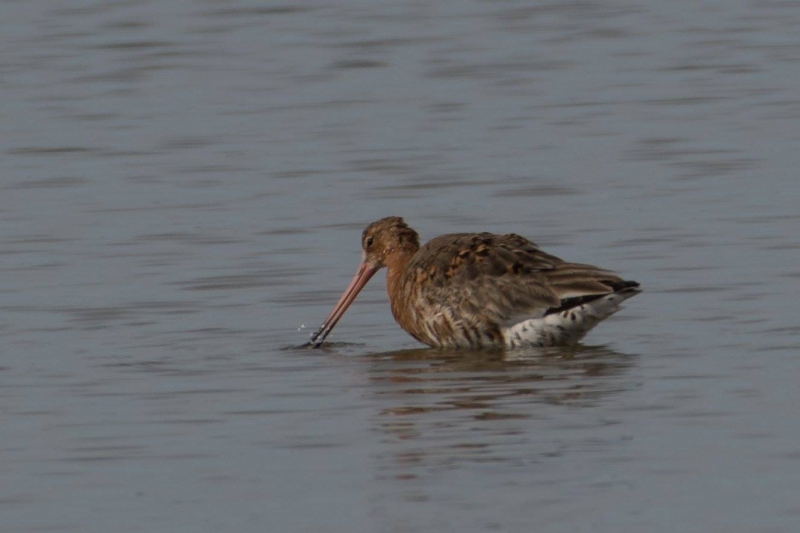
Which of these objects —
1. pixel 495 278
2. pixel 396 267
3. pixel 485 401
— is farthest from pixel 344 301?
pixel 485 401

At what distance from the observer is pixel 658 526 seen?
7648mm

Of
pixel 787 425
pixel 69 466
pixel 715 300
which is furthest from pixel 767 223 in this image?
pixel 69 466

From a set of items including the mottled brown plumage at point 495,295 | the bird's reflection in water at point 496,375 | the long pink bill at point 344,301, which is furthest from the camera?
the long pink bill at point 344,301

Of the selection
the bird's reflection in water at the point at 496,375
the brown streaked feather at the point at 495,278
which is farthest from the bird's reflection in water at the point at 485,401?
the brown streaked feather at the point at 495,278

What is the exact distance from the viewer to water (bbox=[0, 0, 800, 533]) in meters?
8.52

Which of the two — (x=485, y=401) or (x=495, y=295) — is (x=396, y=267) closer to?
(x=495, y=295)

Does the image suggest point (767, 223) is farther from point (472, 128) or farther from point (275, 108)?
point (275, 108)

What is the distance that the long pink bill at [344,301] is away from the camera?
12.7 m

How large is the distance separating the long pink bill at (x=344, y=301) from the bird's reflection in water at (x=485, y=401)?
1.60 feet

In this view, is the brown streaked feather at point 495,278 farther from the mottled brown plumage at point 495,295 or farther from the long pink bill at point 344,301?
the long pink bill at point 344,301

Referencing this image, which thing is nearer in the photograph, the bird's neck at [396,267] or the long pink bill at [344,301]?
the long pink bill at [344,301]

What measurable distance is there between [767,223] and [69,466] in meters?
7.57

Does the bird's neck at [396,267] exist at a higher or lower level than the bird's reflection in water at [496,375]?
higher

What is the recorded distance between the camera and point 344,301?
13.3 metres
